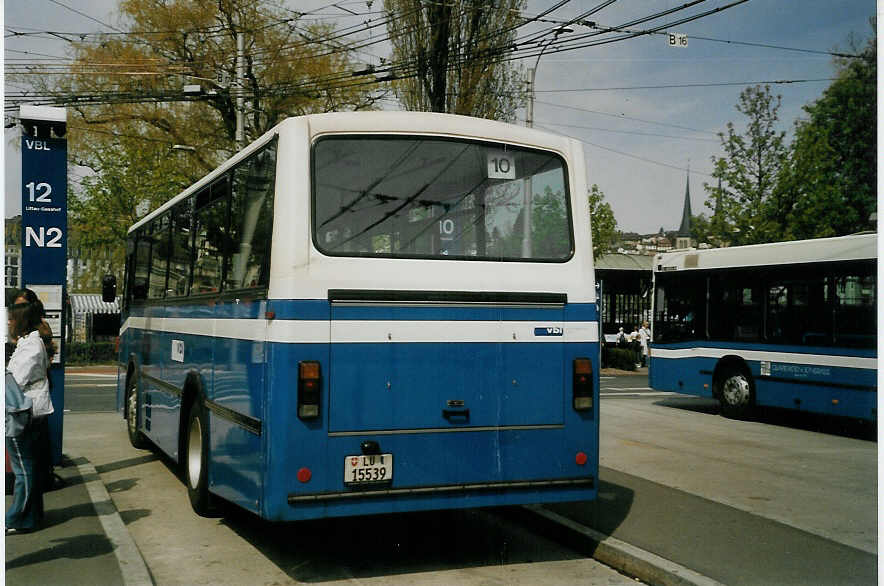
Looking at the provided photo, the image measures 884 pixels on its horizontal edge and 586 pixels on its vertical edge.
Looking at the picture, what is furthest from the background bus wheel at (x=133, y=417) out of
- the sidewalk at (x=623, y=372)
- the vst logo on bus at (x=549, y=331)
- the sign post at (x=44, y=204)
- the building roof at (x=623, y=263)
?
the building roof at (x=623, y=263)

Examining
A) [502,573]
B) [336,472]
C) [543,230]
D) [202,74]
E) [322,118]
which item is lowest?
[502,573]

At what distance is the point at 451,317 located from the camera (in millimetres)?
6465

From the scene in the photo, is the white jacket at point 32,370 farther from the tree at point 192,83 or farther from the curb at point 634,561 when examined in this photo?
the tree at point 192,83

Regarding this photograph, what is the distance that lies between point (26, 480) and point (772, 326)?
1185 cm

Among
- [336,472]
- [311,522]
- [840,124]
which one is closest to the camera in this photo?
[336,472]

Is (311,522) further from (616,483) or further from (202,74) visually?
(202,74)

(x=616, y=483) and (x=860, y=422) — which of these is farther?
(x=860, y=422)

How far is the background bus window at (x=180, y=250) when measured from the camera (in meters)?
9.12

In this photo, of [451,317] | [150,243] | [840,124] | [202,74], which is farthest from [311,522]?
[202,74]

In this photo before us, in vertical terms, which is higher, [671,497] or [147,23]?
[147,23]

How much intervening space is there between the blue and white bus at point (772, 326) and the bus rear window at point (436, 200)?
8.19 metres

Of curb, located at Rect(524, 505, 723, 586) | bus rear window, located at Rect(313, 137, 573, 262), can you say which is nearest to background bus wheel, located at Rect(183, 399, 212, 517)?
bus rear window, located at Rect(313, 137, 573, 262)

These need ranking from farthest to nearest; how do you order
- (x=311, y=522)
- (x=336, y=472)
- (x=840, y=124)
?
(x=840, y=124), (x=311, y=522), (x=336, y=472)

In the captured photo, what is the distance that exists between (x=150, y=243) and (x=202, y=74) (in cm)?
2154
